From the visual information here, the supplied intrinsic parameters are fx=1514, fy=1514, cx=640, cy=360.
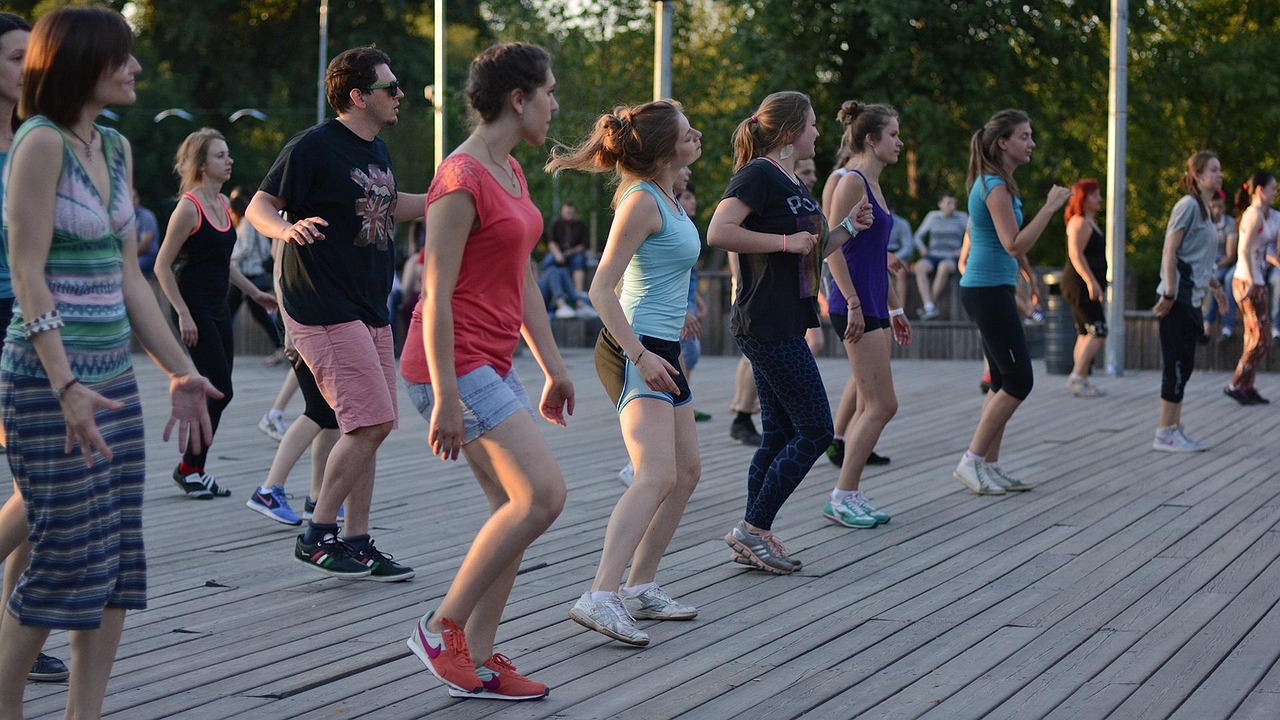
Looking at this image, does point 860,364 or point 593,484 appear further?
point 593,484

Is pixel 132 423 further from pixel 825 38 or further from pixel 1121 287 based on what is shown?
pixel 825 38

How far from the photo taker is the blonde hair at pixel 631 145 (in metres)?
4.87

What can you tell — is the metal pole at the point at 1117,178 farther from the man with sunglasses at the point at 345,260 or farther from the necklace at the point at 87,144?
the necklace at the point at 87,144

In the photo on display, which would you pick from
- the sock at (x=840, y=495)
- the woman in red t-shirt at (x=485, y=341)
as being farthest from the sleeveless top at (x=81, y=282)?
the sock at (x=840, y=495)

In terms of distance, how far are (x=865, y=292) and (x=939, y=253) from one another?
13.0 metres

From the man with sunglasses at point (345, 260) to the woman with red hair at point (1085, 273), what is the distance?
755 centimetres

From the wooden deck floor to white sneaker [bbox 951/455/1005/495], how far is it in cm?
11

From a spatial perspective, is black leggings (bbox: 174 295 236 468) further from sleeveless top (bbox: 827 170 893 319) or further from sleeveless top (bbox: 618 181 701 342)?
sleeveless top (bbox: 618 181 701 342)

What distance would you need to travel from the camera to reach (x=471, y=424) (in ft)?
12.9

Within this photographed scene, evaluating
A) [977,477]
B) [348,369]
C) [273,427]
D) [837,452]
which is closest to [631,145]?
[348,369]

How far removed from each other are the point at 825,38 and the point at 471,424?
2615cm

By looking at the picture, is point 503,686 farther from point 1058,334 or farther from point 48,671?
point 1058,334

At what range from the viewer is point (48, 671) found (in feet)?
14.4

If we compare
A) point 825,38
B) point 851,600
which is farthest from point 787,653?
point 825,38
